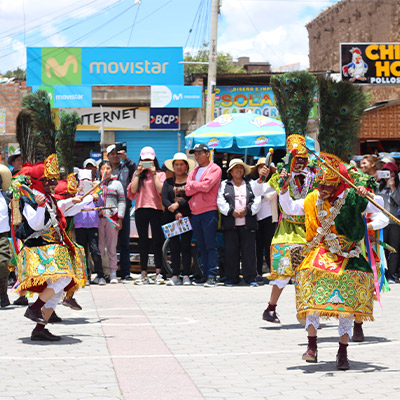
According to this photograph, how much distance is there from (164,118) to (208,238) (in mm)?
16837

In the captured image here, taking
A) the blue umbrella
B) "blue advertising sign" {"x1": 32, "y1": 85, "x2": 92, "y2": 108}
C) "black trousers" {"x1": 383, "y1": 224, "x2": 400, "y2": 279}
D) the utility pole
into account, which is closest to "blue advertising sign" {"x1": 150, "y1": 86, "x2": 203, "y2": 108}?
"blue advertising sign" {"x1": 32, "y1": 85, "x2": 92, "y2": 108}

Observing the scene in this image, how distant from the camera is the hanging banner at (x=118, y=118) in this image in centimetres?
2936

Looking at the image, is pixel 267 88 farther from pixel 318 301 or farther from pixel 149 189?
pixel 318 301

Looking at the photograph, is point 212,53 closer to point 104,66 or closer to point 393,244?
point 104,66

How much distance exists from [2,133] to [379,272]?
2286 centimetres

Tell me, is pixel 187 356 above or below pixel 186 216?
below

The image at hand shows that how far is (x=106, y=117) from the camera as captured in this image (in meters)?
29.5

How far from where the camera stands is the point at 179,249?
43.9 ft

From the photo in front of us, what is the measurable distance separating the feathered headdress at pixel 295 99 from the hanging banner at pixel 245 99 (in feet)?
63.4

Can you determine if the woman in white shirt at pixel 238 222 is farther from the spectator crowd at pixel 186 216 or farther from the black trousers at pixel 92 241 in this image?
the black trousers at pixel 92 241

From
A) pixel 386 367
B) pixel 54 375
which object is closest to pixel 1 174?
pixel 54 375

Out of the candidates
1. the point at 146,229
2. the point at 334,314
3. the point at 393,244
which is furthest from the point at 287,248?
the point at 393,244

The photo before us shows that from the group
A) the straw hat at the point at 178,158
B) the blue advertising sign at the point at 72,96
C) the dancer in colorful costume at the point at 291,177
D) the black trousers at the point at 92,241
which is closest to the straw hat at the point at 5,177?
the black trousers at the point at 92,241

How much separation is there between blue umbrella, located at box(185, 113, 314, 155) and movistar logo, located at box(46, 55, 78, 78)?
12.7 m
